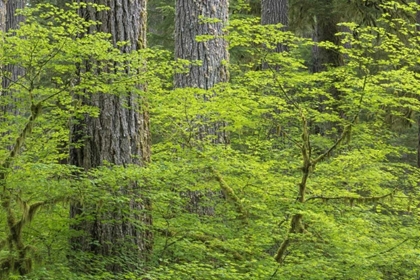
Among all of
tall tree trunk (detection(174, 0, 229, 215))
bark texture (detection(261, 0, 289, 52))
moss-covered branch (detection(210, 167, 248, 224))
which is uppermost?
bark texture (detection(261, 0, 289, 52))

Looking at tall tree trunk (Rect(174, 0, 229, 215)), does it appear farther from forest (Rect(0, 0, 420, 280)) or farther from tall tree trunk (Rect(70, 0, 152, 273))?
tall tree trunk (Rect(70, 0, 152, 273))

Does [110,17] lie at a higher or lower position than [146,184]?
higher

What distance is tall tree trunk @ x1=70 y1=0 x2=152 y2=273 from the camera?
17.1ft

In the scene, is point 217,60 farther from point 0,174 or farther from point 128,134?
point 0,174

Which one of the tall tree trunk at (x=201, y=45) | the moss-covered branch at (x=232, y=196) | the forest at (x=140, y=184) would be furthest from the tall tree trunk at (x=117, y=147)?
the tall tree trunk at (x=201, y=45)

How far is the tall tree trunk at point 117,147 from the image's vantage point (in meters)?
5.20

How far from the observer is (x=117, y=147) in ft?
17.5

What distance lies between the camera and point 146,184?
499 centimetres

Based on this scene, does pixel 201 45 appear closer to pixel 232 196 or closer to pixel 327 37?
pixel 232 196

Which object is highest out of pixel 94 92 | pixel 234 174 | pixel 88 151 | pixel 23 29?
pixel 23 29

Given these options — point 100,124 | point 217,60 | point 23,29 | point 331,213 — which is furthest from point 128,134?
point 217,60

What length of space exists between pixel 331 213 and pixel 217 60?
2.76 meters

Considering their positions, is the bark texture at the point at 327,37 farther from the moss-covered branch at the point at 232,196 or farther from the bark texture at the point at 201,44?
the moss-covered branch at the point at 232,196

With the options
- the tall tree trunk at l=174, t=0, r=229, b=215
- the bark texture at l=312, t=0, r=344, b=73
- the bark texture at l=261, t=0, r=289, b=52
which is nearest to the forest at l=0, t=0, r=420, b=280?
the tall tree trunk at l=174, t=0, r=229, b=215
